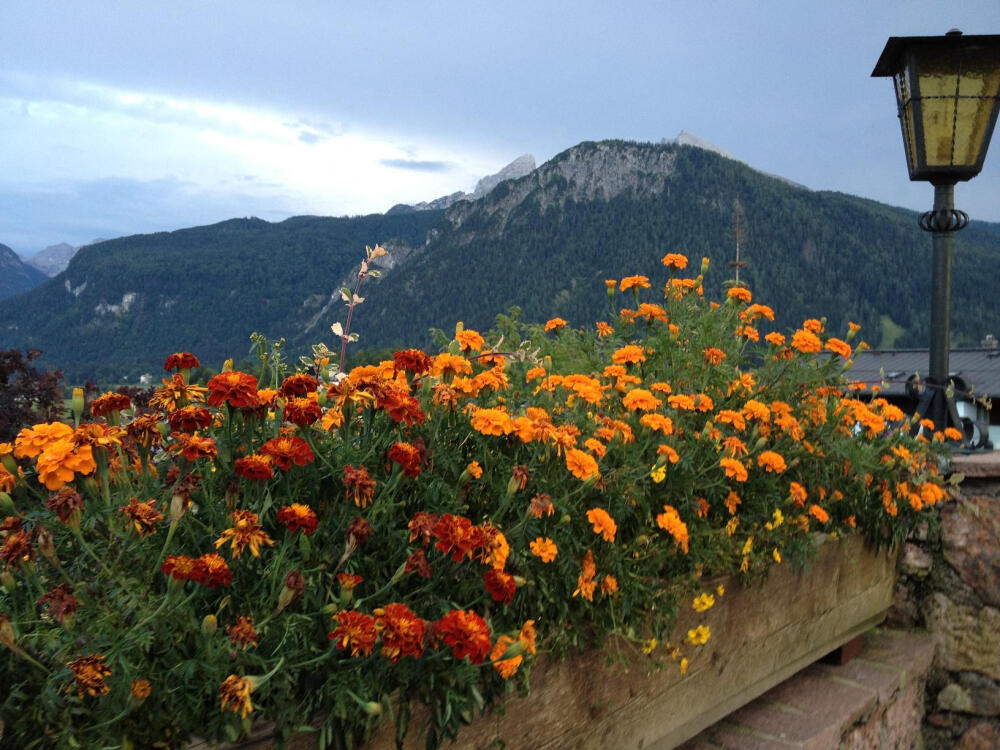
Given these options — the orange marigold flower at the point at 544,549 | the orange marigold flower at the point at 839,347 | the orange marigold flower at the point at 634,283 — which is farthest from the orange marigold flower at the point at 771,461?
the orange marigold flower at the point at 544,549

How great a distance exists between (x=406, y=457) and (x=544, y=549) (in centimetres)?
37

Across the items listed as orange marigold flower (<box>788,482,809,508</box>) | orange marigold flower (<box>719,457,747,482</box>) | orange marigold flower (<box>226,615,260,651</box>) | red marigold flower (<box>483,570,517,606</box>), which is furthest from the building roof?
orange marigold flower (<box>226,615,260,651</box>)

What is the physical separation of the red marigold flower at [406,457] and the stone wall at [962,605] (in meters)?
2.52

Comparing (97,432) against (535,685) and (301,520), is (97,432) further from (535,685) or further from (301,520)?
(535,685)

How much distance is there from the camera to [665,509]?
6.24 feet

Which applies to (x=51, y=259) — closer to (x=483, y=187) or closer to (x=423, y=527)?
(x=483, y=187)

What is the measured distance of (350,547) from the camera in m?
1.23

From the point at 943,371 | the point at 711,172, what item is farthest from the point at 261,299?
the point at 943,371

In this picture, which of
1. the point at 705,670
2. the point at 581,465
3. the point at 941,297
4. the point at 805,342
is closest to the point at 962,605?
the point at 941,297

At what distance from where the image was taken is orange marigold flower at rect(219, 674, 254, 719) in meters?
1.05

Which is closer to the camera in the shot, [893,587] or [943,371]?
[893,587]

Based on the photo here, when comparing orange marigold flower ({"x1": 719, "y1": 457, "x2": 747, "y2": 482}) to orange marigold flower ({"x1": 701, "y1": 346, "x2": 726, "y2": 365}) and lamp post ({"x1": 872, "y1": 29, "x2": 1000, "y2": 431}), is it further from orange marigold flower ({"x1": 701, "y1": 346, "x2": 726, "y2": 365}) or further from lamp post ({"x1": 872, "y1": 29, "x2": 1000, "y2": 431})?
lamp post ({"x1": 872, "y1": 29, "x2": 1000, "y2": 431})

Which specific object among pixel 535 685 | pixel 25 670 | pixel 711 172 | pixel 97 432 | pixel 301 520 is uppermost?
pixel 711 172

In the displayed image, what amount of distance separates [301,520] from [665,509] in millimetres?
996
